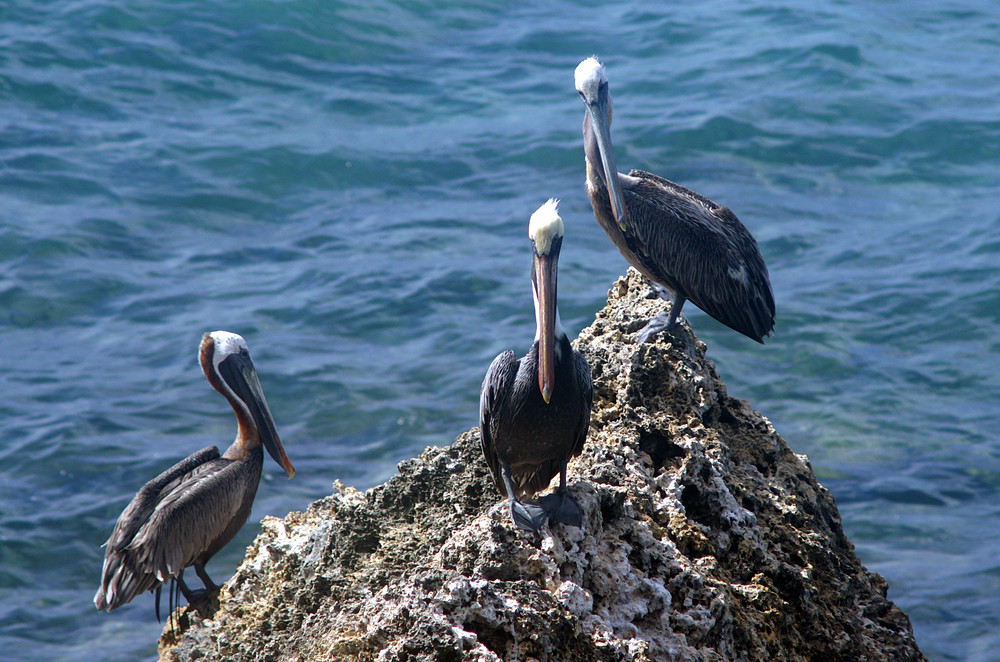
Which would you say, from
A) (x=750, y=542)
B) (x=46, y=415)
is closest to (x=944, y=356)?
(x=750, y=542)

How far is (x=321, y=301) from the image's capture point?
1036cm

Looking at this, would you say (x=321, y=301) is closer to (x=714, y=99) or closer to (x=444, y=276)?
(x=444, y=276)

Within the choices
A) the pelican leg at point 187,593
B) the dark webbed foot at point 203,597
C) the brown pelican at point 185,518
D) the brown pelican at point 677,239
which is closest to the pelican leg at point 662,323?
the brown pelican at point 677,239

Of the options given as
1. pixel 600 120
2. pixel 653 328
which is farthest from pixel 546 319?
pixel 600 120

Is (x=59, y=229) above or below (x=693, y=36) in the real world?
below

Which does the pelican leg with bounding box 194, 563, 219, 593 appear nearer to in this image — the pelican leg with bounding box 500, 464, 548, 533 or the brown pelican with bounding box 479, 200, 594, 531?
the brown pelican with bounding box 479, 200, 594, 531

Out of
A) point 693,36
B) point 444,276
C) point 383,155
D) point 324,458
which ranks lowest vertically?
point 324,458

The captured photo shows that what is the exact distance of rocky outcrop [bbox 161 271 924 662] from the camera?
2977 mm

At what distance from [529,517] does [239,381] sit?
12.2ft

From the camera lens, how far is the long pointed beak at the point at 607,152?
573 centimetres

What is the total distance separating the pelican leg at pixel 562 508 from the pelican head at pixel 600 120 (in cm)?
265

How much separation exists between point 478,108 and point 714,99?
3341mm

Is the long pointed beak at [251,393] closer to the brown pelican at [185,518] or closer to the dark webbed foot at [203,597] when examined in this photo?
the brown pelican at [185,518]

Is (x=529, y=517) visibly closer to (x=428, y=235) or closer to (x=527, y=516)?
(x=527, y=516)
